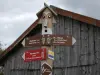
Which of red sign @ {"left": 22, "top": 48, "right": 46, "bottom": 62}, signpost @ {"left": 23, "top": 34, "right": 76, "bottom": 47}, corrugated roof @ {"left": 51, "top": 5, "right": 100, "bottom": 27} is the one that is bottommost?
red sign @ {"left": 22, "top": 48, "right": 46, "bottom": 62}

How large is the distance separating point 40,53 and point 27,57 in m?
0.48

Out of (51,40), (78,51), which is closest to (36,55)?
(51,40)

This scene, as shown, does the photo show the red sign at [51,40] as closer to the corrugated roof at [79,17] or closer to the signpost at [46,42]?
the signpost at [46,42]

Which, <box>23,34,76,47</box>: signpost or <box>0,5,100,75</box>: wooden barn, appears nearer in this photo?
<box>23,34,76,47</box>: signpost

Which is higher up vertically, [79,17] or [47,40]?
[79,17]

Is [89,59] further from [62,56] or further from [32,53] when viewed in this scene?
[32,53]

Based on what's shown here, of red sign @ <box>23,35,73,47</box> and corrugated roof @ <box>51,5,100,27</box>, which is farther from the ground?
corrugated roof @ <box>51,5,100,27</box>

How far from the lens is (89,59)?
12.1 metres

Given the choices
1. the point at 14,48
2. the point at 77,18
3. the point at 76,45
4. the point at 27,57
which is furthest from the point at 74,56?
the point at 27,57

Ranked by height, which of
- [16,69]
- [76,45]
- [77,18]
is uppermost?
[77,18]

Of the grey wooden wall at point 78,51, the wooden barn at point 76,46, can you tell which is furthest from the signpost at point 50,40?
the grey wooden wall at point 78,51

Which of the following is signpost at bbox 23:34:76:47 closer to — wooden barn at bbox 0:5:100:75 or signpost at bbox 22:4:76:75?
signpost at bbox 22:4:76:75

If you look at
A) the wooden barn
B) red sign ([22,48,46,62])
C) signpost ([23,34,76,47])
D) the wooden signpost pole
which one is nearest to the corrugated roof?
the wooden barn

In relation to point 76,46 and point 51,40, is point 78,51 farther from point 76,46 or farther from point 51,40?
point 51,40
